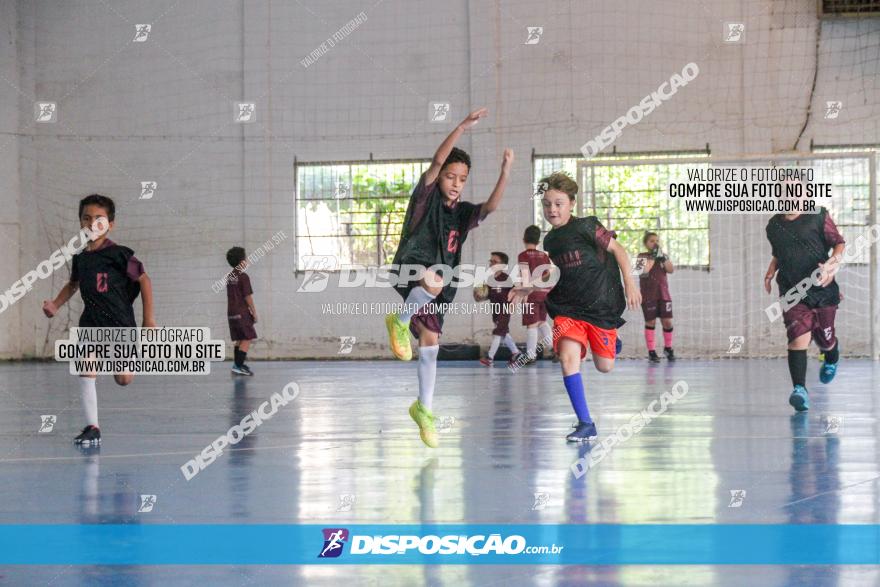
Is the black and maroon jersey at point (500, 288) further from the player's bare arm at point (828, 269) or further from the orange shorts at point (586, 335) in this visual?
the orange shorts at point (586, 335)

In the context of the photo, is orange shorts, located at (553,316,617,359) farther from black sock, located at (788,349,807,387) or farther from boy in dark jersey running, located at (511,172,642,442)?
black sock, located at (788,349,807,387)

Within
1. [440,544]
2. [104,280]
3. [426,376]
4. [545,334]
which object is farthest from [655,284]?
[440,544]

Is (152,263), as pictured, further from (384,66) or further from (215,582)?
(215,582)

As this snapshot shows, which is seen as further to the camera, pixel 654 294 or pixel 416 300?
pixel 654 294

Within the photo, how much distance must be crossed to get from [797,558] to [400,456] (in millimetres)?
3284

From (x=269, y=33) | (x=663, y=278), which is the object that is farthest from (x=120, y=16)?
(x=663, y=278)

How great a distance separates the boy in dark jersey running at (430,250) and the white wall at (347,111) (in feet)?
40.3

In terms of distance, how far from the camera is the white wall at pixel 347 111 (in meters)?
19.0

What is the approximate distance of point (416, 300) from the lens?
7.27 meters

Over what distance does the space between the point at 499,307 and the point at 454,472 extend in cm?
1184

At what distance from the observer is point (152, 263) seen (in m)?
20.8

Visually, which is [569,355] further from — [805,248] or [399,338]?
[805,248]

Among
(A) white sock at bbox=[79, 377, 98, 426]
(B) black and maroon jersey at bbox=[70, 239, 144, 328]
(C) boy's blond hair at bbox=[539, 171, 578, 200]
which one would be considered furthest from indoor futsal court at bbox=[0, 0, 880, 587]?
(C) boy's blond hair at bbox=[539, 171, 578, 200]

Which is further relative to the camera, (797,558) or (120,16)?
(120,16)
